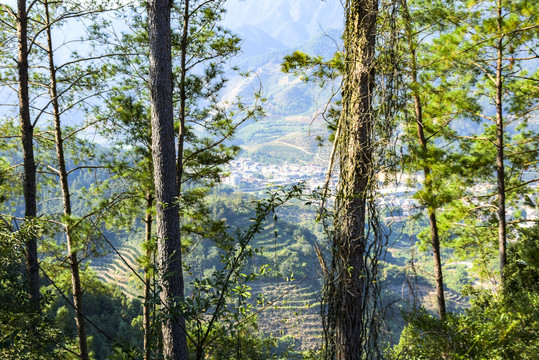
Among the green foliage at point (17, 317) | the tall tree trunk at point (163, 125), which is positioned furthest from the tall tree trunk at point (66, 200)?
the tall tree trunk at point (163, 125)

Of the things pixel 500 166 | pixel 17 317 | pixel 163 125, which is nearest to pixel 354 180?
pixel 163 125

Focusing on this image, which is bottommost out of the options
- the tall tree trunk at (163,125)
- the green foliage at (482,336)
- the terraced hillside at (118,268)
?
the terraced hillside at (118,268)

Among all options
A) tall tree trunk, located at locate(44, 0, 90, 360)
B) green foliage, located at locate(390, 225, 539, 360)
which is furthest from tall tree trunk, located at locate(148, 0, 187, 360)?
tall tree trunk, located at locate(44, 0, 90, 360)

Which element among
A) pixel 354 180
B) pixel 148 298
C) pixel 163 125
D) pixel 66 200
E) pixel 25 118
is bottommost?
pixel 148 298

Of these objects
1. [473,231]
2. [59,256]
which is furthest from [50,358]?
[473,231]

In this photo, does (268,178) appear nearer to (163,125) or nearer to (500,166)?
(163,125)

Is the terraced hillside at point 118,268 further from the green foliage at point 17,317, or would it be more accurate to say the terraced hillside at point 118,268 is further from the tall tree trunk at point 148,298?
the green foliage at point 17,317

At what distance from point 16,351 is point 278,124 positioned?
164247 millimetres

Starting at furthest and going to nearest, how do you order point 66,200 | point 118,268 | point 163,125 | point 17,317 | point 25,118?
1. point 118,268
2. point 66,200
3. point 25,118
4. point 163,125
5. point 17,317

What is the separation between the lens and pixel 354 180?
67.7 inches

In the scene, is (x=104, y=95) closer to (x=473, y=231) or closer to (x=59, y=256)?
(x=59, y=256)

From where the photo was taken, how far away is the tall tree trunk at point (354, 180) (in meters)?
1.65

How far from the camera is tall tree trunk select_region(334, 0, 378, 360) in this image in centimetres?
165

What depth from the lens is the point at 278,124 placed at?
538 ft
